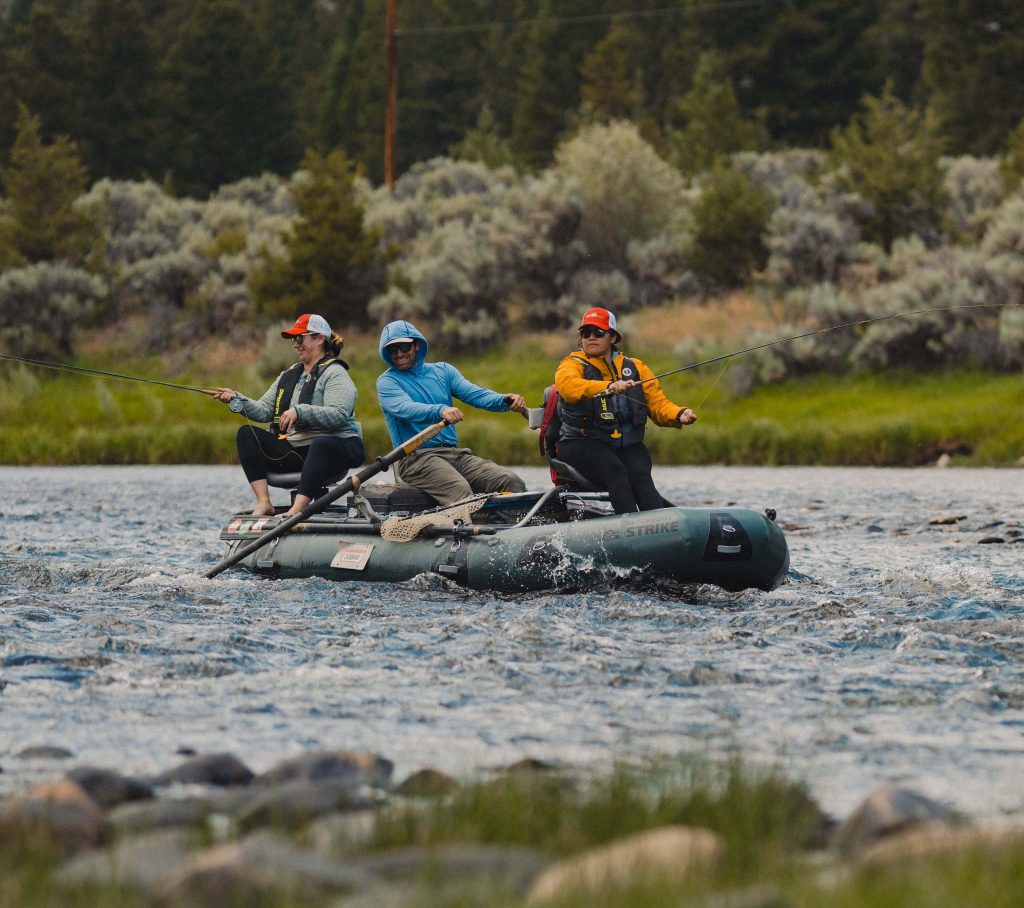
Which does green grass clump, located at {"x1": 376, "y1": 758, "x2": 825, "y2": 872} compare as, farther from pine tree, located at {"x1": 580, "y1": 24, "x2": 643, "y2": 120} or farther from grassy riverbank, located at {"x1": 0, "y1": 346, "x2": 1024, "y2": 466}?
pine tree, located at {"x1": 580, "y1": 24, "x2": 643, "y2": 120}

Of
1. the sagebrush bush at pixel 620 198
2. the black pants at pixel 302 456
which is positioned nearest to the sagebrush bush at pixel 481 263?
the sagebrush bush at pixel 620 198

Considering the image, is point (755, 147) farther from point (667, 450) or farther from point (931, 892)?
point (931, 892)

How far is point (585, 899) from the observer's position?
12.7 feet

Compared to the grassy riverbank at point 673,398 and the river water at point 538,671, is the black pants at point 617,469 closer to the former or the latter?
the river water at point 538,671

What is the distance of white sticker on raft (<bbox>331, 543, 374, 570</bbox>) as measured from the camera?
36.7 feet

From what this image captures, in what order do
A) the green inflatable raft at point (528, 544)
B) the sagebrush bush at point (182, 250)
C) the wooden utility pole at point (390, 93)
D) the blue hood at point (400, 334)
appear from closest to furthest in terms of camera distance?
the green inflatable raft at point (528, 544)
the blue hood at point (400, 334)
the sagebrush bush at point (182, 250)
the wooden utility pole at point (390, 93)

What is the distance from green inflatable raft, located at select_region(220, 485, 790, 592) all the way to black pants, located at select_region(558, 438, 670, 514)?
8.3 inches

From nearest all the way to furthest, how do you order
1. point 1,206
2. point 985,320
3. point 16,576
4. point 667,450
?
point 16,576, point 667,450, point 985,320, point 1,206

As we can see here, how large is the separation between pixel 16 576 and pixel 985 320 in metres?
18.1

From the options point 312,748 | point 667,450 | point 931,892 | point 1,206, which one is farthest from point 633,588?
point 1,206

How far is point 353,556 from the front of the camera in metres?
11.3

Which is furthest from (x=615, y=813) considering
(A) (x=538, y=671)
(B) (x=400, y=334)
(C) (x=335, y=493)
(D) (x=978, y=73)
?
(D) (x=978, y=73)

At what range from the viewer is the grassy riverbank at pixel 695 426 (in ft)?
74.7

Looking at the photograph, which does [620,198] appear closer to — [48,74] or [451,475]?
[451,475]
